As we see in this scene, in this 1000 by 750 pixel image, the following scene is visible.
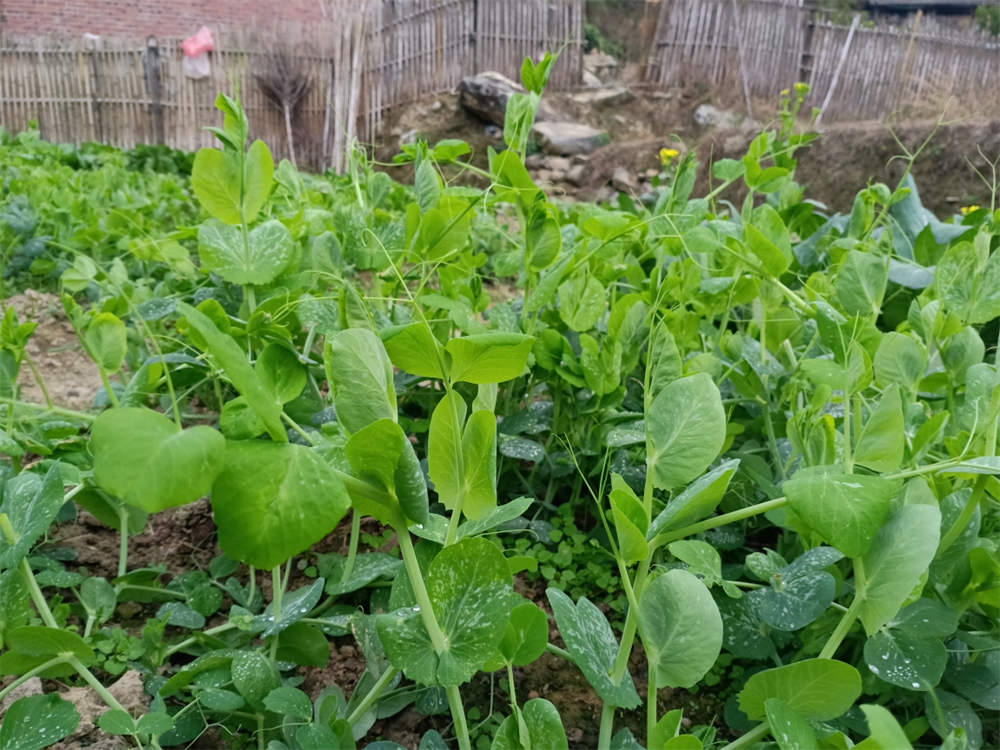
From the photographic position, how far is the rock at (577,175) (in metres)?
8.92

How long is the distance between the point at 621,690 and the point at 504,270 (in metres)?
0.67

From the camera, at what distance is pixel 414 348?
49cm

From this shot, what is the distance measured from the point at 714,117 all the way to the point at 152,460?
11789mm

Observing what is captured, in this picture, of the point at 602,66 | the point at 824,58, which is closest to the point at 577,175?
the point at 824,58

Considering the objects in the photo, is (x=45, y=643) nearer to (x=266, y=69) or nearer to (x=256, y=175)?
(x=256, y=175)

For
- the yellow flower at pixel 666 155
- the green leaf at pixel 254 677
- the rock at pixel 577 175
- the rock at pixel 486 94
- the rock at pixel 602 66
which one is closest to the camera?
the green leaf at pixel 254 677

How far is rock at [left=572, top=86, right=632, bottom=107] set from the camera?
11.5 meters

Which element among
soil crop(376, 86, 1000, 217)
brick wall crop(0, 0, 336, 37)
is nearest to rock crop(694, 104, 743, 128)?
soil crop(376, 86, 1000, 217)

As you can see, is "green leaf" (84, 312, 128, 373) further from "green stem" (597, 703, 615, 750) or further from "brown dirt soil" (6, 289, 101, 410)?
"brown dirt soil" (6, 289, 101, 410)

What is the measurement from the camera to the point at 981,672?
0.70m

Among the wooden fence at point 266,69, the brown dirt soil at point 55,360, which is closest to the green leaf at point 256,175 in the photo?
the brown dirt soil at point 55,360

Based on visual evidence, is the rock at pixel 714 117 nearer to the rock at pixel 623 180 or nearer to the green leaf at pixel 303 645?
the rock at pixel 623 180

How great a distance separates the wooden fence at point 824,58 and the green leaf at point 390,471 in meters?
10.8

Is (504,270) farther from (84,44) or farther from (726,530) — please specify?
(84,44)
